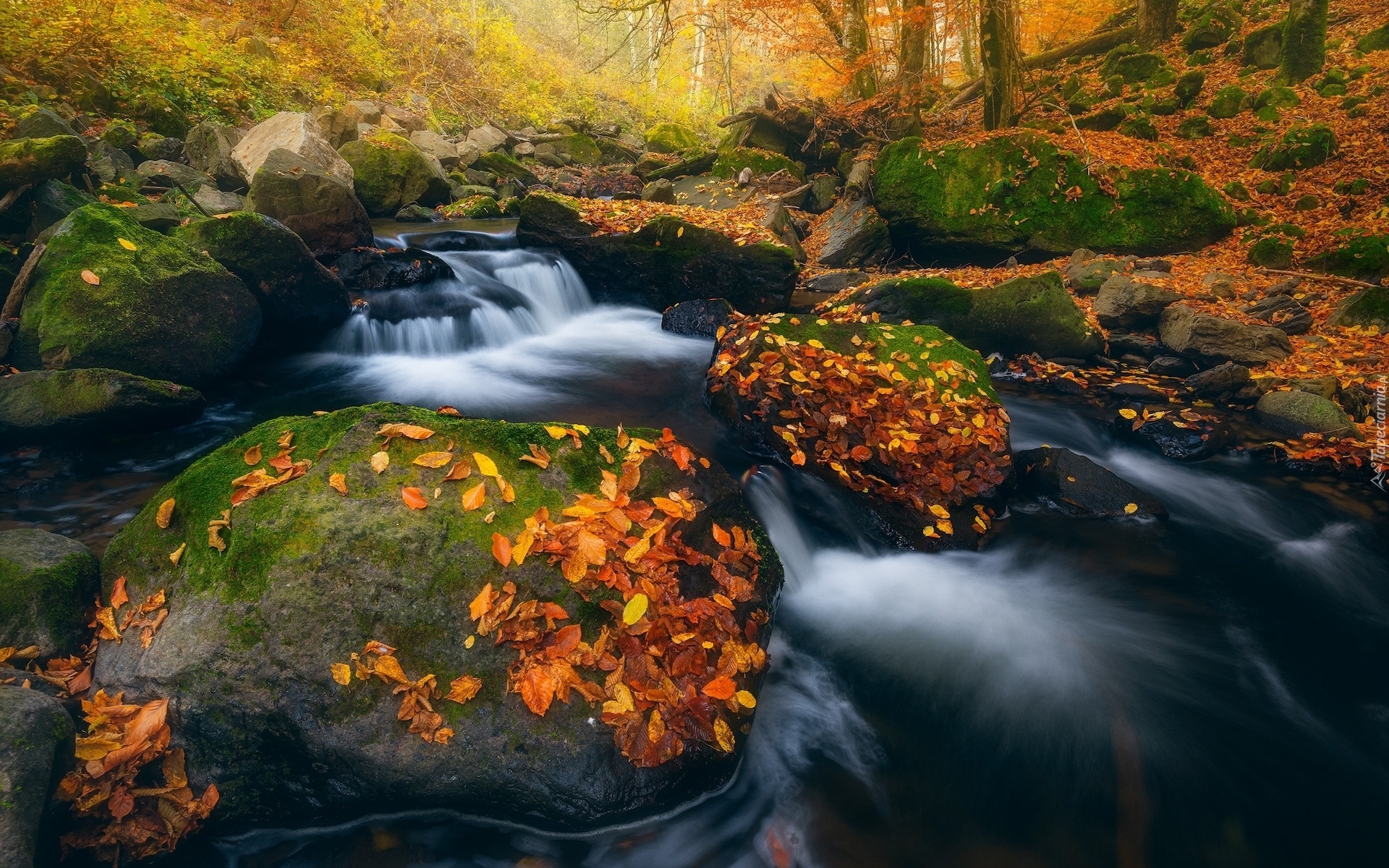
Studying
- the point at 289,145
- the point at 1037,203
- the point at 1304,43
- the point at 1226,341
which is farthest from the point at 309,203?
the point at 1304,43

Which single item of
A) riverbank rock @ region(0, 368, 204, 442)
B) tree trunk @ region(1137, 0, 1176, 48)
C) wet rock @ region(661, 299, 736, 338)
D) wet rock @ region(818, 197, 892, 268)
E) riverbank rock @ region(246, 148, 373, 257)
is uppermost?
tree trunk @ region(1137, 0, 1176, 48)

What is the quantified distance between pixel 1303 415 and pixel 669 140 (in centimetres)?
2106

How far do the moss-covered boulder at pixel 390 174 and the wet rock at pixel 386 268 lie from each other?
3.76 meters

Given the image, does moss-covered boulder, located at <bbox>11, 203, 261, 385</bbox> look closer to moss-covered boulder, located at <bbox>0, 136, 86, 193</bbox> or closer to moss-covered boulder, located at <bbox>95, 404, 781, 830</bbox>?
moss-covered boulder, located at <bbox>0, 136, 86, 193</bbox>

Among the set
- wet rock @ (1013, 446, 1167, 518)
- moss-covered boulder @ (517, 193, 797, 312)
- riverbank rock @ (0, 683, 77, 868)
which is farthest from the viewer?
moss-covered boulder @ (517, 193, 797, 312)

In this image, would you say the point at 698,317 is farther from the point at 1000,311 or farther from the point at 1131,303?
the point at 1131,303

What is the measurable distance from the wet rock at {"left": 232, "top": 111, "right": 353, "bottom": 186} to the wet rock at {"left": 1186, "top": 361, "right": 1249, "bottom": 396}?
488 inches

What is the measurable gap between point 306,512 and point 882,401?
14.4 ft

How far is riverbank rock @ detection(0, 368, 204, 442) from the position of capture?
505cm

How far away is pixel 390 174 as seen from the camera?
41.4 ft

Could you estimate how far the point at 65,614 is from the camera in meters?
3.03

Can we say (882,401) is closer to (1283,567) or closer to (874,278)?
(1283,567)

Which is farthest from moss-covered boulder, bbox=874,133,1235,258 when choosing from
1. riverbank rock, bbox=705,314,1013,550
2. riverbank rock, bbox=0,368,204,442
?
riverbank rock, bbox=0,368,204,442

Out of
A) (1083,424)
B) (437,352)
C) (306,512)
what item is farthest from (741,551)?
(437,352)
